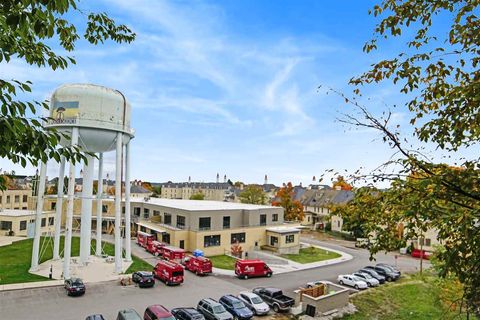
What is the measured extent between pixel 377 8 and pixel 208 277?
28.4 m

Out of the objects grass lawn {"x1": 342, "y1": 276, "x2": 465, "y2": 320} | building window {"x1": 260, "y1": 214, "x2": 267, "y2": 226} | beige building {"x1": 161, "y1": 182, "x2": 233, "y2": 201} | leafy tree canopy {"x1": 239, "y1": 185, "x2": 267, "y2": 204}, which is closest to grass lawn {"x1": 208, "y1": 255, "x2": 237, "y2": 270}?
building window {"x1": 260, "y1": 214, "x2": 267, "y2": 226}

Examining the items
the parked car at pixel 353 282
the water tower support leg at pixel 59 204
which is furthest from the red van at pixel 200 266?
the water tower support leg at pixel 59 204

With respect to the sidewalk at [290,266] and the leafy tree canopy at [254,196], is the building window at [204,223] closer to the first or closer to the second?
the sidewalk at [290,266]

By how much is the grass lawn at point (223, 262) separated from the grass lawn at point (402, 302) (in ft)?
44.3

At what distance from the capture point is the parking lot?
Answer: 21.5 metres

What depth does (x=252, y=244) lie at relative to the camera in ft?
150

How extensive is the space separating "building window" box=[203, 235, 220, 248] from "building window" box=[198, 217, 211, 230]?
1.41m

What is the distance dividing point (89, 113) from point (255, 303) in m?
20.6

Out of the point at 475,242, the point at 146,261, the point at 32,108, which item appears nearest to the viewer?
the point at 32,108

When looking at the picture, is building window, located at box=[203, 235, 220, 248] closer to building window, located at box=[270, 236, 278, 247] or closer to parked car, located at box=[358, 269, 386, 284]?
building window, located at box=[270, 236, 278, 247]

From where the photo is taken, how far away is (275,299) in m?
24.1

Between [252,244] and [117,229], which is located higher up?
[117,229]

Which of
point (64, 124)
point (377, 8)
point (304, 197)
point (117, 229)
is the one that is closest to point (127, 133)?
point (64, 124)

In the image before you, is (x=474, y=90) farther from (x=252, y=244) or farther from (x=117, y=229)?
(x=252, y=244)
